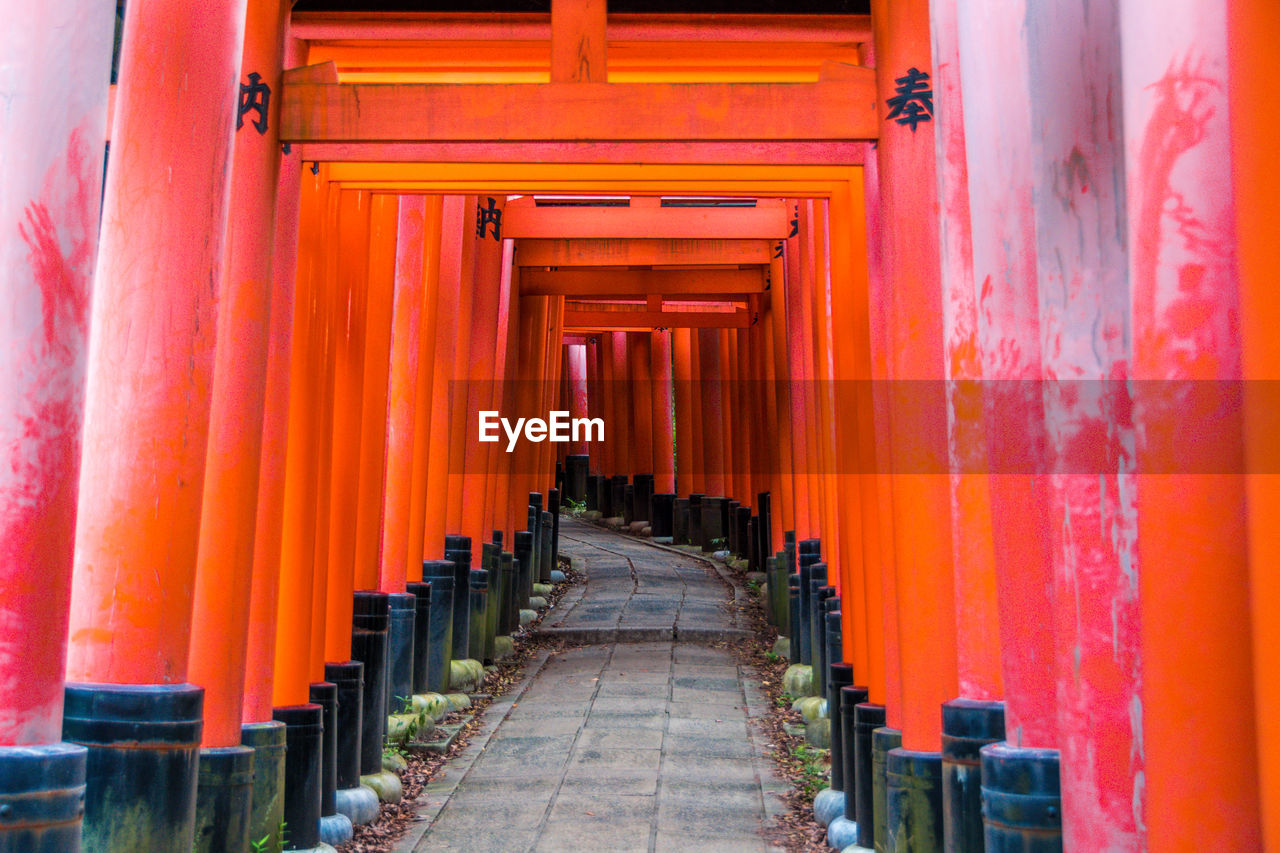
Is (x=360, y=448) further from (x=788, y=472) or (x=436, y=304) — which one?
(x=788, y=472)

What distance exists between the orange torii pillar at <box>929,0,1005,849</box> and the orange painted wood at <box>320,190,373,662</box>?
4.00 meters

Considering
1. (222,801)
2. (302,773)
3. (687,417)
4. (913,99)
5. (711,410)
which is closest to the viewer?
(222,801)

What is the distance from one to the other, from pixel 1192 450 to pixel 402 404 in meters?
8.24

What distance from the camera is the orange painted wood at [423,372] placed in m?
10.1

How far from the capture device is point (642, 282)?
16.2 metres

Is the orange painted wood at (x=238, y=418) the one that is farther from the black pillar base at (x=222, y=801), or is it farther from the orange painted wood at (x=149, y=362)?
the orange painted wood at (x=149, y=362)

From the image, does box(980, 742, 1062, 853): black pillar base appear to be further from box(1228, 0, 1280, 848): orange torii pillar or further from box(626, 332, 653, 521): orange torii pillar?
box(626, 332, 653, 521): orange torii pillar

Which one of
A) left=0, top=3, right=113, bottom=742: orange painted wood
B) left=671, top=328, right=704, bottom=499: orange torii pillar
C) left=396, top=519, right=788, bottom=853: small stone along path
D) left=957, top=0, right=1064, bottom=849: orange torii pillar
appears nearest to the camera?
left=0, top=3, right=113, bottom=742: orange painted wood

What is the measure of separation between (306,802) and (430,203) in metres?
5.46

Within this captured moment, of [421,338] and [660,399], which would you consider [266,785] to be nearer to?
[421,338]

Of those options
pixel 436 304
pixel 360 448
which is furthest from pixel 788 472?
pixel 360 448

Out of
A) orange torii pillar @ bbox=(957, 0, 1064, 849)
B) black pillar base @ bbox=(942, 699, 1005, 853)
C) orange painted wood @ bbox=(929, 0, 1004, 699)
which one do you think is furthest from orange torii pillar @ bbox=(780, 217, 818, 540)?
orange torii pillar @ bbox=(957, 0, 1064, 849)

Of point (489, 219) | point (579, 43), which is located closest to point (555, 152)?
point (579, 43)

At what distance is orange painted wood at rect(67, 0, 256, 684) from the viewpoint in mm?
4160
